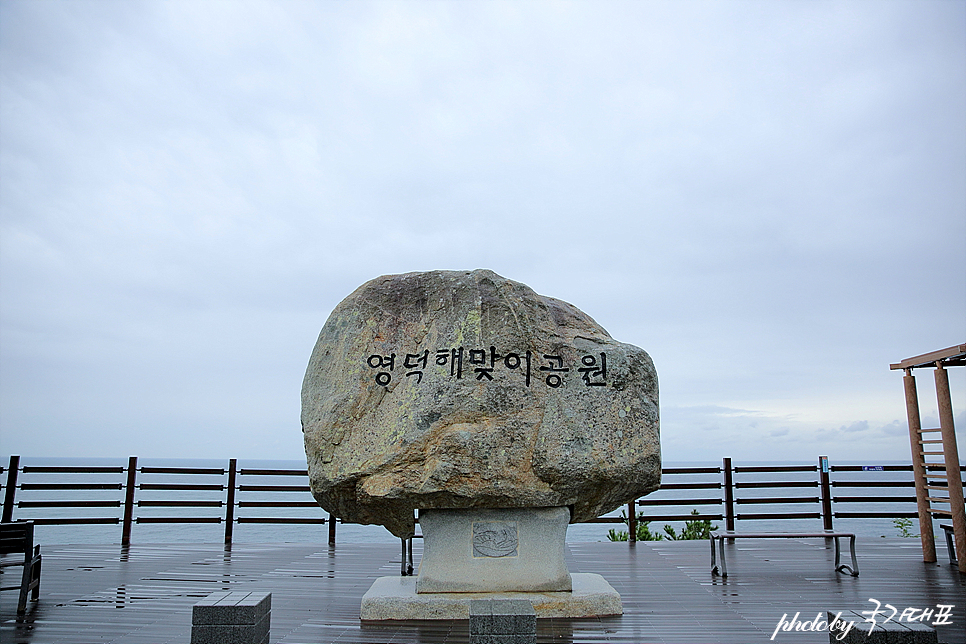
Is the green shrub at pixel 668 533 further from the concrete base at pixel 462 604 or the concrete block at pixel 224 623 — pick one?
the concrete block at pixel 224 623

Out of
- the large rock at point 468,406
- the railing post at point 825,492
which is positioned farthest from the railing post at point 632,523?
the large rock at point 468,406

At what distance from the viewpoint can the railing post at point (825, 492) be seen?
9852 millimetres

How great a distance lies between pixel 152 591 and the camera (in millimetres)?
6113

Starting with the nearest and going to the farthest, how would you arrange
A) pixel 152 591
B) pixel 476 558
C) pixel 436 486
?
pixel 436 486 < pixel 476 558 < pixel 152 591

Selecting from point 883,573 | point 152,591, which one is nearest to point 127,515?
point 152,591

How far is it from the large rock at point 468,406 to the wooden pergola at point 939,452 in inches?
142

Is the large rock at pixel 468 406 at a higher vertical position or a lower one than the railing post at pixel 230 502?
higher

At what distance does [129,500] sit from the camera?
9570 millimetres

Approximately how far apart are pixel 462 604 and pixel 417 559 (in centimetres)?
362

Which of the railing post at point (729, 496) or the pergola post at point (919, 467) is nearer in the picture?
the pergola post at point (919, 467)

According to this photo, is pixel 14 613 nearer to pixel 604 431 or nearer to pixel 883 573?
pixel 604 431

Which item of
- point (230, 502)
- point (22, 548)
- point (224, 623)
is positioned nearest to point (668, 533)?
point (230, 502)

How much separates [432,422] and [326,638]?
1.56 metres

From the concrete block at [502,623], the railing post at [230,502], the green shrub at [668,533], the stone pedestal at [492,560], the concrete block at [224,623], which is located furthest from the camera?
the green shrub at [668,533]
